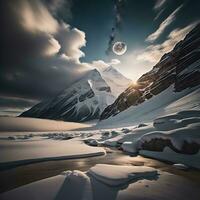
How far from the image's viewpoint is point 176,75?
370 feet

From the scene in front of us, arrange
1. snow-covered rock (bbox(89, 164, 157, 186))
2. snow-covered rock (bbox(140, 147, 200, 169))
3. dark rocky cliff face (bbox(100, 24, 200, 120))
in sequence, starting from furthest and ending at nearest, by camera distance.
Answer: dark rocky cliff face (bbox(100, 24, 200, 120)) < snow-covered rock (bbox(140, 147, 200, 169)) < snow-covered rock (bbox(89, 164, 157, 186))

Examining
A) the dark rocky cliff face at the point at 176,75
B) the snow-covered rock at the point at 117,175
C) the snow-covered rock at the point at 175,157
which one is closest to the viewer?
the snow-covered rock at the point at 117,175

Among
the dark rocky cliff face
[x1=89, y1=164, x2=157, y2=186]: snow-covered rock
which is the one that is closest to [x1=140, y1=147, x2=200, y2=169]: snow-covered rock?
[x1=89, y1=164, x2=157, y2=186]: snow-covered rock

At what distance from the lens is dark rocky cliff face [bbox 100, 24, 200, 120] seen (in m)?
99.4

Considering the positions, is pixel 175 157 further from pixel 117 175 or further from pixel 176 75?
pixel 176 75

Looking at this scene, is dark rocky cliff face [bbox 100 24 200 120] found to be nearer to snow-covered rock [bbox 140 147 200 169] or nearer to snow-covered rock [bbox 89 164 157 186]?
snow-covered rock [bbox 140 147 200 169]

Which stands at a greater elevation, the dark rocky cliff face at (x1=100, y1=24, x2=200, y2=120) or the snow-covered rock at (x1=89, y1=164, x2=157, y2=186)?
the dark rocky cliff face at (x1=100, y1=24, x2=200, y2=120)

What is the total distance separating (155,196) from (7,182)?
878cm

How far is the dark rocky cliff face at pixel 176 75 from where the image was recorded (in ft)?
326

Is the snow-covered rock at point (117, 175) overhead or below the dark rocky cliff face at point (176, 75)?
below

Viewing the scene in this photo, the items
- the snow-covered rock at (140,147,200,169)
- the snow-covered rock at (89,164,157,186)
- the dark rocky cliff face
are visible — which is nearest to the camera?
the snow-covered rock at (89,164,157,186)

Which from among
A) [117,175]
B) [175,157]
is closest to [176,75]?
[175,157]

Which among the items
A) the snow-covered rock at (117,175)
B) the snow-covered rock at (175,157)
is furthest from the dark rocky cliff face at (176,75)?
the snow-covered rock at (117,175)

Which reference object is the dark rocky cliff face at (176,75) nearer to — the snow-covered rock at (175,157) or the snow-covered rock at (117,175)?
the snow-covered rock at (175,157)
